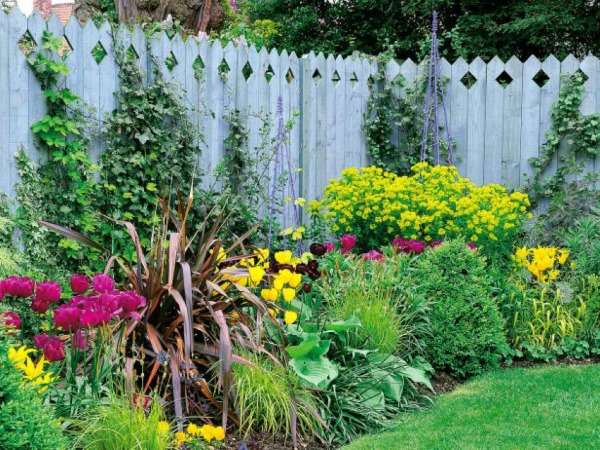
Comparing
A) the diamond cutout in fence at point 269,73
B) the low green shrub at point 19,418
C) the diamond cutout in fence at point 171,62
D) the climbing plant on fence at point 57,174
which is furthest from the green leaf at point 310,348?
the diamond cutout in fence at point 269,73

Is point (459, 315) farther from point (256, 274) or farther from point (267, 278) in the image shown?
point (256, 274)

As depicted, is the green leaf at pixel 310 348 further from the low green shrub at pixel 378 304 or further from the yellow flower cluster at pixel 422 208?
the yellow flower cluster at pixel 422 208

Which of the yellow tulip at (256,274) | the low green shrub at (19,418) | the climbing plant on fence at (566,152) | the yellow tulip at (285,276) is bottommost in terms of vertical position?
the low green shrub at (19,418)

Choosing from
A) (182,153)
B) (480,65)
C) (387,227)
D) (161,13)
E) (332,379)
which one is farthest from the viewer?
(161,13)

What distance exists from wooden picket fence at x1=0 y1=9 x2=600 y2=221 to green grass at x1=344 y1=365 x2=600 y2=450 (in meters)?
2.93

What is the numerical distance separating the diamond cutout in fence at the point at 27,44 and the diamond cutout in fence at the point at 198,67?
1336mm

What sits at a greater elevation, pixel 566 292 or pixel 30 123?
pixel 30 123

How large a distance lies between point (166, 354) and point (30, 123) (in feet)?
7.74

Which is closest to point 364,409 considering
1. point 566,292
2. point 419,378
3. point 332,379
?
point 332,379

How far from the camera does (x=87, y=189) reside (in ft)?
17.4

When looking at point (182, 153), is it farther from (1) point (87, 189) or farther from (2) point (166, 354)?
(2) point (166, 354)

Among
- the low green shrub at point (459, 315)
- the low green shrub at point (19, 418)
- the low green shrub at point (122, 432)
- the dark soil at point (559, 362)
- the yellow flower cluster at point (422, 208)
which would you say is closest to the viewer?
the low green shrub at point (19, 418)

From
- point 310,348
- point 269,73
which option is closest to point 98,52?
point 269,73

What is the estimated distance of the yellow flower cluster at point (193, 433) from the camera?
300 cm
